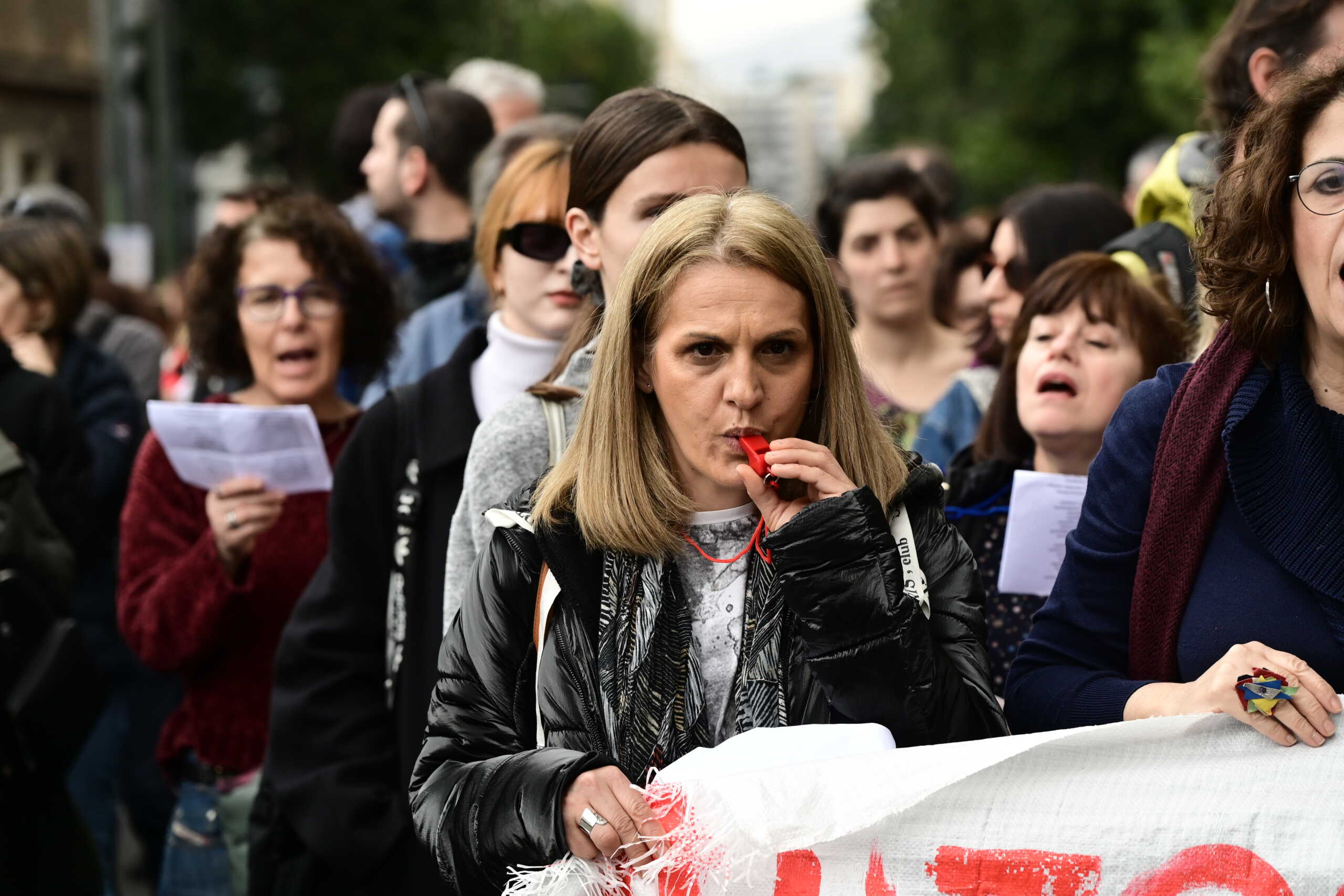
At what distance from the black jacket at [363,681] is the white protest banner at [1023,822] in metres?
1.08

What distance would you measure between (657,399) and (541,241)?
4.30 feet

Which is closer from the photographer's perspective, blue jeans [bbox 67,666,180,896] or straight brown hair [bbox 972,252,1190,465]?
straight brown hair [bbox 972,252,1190,465]

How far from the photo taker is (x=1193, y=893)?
2.49m

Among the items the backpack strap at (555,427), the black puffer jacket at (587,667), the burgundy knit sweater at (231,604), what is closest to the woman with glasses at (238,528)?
the burgundy knit sweater at (231,604)

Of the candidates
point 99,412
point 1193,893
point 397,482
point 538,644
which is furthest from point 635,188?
point 99,412

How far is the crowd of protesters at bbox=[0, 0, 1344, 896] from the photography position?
8.21 ft

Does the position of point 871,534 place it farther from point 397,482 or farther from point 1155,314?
point 1155,314

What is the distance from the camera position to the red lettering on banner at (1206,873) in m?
2.48

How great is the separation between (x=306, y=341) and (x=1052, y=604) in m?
2.59

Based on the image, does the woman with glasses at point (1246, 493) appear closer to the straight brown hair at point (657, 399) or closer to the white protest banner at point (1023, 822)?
the white protest banner at point (1023, 822)

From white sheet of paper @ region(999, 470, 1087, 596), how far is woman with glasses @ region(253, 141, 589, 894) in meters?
1.05

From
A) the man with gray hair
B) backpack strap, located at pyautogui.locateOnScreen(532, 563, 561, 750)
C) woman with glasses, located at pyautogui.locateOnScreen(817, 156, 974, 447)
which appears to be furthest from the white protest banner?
the man with gray hair

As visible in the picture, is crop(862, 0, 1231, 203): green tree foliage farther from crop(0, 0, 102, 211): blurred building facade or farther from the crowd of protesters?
crop(0, 0, 102, 211): blurred building facade

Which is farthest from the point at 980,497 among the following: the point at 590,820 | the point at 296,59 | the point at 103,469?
the point at 296,59
